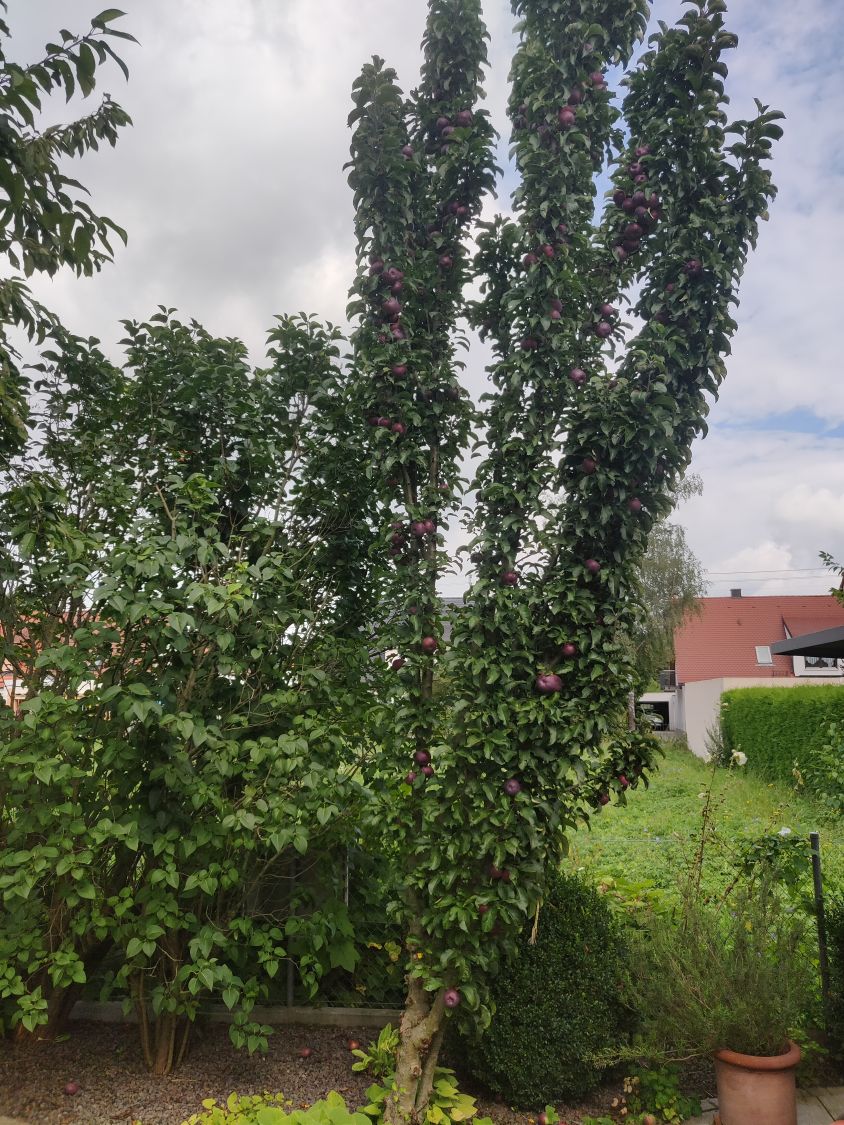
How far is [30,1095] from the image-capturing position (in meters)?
3.20

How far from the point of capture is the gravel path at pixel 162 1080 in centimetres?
313

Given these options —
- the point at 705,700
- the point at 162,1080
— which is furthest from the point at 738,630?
the point at 162,1080

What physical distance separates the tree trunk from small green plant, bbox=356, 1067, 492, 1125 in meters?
0.03

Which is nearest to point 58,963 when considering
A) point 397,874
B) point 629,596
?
point 397,874

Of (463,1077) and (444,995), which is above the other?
(444,995)

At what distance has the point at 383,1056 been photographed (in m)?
3.33

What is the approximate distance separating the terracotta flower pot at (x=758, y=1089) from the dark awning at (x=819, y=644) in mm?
3048

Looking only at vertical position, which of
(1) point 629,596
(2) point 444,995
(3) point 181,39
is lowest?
(2) point 444,995

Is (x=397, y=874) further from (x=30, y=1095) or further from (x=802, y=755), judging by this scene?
(x=802, y=755)

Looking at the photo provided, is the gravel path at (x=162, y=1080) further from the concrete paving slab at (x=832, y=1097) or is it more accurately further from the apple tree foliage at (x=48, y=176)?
the apple tree foliage at (x=48, y=176)

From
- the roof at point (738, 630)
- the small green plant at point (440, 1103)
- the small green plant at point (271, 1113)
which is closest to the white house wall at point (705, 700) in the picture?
the roof at point (738, 630)

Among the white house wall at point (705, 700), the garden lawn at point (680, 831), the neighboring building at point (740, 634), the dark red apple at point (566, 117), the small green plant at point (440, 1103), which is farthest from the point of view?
the neighboring building at point (740, 634)

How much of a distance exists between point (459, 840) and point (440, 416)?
1.82 metres

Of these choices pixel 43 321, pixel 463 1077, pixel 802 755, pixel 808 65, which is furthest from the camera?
pixel 802 755
